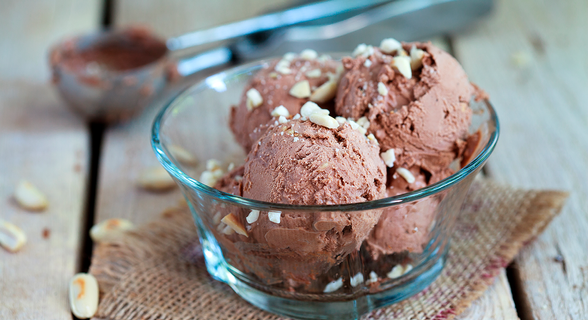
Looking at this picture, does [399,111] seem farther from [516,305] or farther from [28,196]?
[28,196]

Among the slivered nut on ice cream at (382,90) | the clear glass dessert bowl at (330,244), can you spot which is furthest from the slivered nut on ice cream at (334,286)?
the slivered nut on ice cream at (382,90)

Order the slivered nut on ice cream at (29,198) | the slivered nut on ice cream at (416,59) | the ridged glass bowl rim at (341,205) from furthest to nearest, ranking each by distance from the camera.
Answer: the slivered nut on ice cream at (29,198) → the slivered nut on ice cream at (416,59) → the ridged glass bowl rim at (341,205)

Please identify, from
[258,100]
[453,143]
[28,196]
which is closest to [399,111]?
[453,143]

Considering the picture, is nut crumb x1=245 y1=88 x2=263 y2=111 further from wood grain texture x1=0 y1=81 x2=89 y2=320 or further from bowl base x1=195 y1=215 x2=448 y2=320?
wood grain texture x1=0 y1=81 x2=89 y2=320

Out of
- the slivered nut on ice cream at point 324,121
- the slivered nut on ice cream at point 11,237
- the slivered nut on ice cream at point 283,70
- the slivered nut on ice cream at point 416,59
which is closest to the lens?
the slivered nut on ice cream at point 324,121

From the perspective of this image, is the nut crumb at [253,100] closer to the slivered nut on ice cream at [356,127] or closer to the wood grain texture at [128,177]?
the slivered nut on ice cream at [356,127]

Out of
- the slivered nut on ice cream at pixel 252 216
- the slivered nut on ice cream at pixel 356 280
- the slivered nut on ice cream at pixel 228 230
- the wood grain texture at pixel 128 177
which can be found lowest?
the wood grain texture at pixel 128 177

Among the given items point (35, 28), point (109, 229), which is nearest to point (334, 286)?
point (109, 229)
